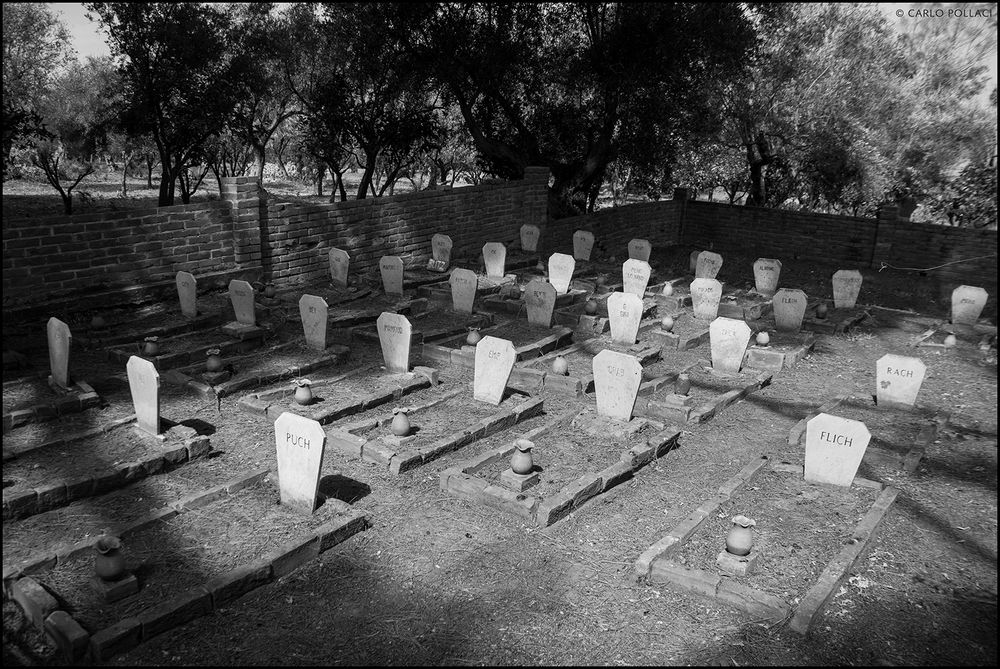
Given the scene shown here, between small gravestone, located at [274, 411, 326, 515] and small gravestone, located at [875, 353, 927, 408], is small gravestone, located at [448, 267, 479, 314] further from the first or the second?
small gravestone, located at [274, 411, 326, 515]

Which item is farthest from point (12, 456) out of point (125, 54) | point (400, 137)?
point (400, 137)

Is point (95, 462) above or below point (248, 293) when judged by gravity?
below

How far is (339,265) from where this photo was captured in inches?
576

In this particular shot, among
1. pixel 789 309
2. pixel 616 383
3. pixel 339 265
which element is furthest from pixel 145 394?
pixel 789 309

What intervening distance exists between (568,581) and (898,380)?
6291 millimetres

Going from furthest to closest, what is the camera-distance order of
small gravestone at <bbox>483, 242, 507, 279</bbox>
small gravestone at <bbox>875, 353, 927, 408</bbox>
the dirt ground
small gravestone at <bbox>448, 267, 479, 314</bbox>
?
small gravestone at <bbox>483, 242, 507, 279</bbox>
small gravestone at <bbox>448, 267, 479, 314</bbox>
small gravestone at <bbox>875, 353, 927, 408</bbox>
the dirt ground

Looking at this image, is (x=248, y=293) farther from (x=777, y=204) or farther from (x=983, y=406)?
(x=777, y=204)

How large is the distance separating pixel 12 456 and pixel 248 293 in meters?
4.60

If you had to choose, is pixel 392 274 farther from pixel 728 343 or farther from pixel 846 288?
pixel 846 288

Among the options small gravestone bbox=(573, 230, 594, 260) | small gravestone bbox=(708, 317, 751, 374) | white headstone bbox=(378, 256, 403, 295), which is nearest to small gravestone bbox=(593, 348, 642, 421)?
small gravestone bbox=(708, 317, 751, 374)

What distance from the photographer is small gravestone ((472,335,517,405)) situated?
9211 millimetres

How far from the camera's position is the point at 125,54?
17500mm

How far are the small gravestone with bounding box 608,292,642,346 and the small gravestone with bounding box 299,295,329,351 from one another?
14.6 feet

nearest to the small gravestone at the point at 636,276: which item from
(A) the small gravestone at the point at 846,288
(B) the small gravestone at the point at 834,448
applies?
(A) the small gravestone at the point at 846,288
